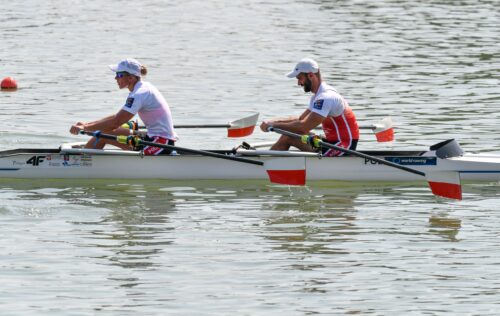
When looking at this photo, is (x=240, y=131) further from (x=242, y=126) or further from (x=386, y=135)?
(x=386, y=135)

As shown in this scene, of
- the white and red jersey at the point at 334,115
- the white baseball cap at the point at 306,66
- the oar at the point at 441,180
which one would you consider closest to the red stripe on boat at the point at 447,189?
the oar at the point at 441,180

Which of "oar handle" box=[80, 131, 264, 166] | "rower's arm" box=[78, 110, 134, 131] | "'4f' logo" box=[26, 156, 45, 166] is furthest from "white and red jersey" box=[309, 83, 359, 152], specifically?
"'4f' logo" box=[26, 156, 45, 166]

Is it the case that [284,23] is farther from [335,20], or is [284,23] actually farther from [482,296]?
[482,296]

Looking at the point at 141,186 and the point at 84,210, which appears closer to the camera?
the point at 84,210

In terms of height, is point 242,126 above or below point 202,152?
above

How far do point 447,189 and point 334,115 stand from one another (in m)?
2.14

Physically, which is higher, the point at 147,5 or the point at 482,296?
the point at 147,5

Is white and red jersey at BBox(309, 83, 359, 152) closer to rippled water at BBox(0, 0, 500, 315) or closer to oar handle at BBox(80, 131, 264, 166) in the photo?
rippled water at BBox(0, 0, 500, 315)

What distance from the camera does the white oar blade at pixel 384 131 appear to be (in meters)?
23.4

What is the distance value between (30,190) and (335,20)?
30.9m

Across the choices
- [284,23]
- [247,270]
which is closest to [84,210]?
[247,270]

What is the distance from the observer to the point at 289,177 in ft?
66.8

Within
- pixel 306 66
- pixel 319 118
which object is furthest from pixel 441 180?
pixel 306 66

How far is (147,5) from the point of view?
57.2 metres
